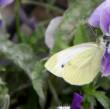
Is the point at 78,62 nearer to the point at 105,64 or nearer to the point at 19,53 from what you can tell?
the point at 105,64

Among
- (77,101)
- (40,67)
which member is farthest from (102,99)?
(40,67)

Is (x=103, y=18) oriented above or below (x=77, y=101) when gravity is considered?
above

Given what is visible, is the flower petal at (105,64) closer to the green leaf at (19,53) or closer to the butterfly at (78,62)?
the butterfly at (78,62)

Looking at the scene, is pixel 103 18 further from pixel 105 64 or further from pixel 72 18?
pixel 72 18

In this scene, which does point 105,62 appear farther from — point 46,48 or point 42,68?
point 46,48

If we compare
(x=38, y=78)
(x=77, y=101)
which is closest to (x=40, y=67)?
(x=38, y=78)

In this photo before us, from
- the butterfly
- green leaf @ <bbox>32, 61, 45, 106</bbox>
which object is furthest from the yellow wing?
green leaf @ <bbox>32, 61, 45, 106</bbox>

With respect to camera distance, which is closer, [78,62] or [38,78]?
[78,62]
